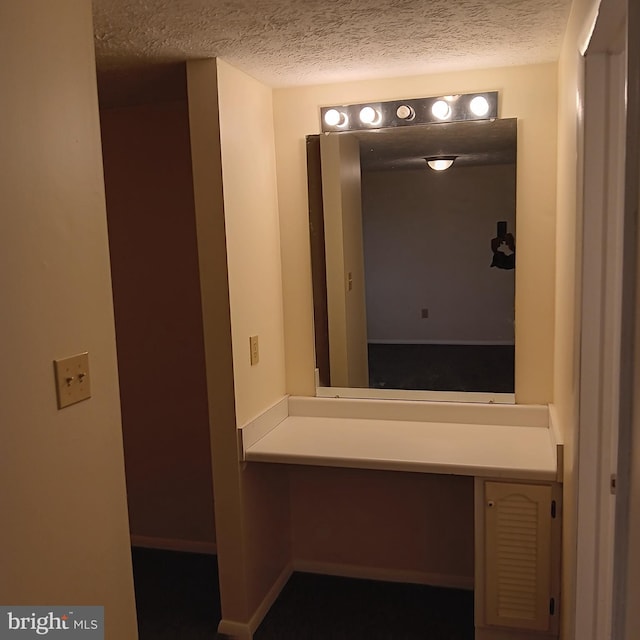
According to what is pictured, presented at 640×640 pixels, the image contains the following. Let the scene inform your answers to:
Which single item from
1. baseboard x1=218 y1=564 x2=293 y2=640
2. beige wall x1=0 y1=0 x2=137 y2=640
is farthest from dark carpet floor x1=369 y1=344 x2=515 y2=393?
beige wall x1=0 y1=0 x2=137 y2=640

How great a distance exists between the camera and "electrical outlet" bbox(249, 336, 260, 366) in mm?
2543

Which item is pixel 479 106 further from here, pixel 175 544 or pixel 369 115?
pixel 175 544

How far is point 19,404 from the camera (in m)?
1.28

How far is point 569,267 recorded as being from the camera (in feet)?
6.39

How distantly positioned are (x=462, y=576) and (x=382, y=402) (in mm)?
849

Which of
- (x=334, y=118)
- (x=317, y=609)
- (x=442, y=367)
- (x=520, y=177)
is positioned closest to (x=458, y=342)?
(x=442, y=367)

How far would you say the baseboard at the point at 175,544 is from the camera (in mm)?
3158

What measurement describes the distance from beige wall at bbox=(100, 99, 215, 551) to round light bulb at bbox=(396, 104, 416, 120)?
39.2 inches

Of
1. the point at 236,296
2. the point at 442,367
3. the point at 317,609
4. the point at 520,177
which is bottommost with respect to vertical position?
the point at 317,609

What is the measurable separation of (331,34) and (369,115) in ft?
2.10

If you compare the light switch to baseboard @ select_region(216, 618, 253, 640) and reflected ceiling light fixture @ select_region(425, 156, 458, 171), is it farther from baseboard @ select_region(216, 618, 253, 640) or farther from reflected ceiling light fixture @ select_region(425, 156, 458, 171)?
reflected ceiling light fixture @ select_region(425, 156, 458, 171)

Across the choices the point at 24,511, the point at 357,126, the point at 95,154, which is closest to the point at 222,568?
the point at 24,511

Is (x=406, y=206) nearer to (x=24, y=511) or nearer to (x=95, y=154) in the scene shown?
(x=95, y=154)

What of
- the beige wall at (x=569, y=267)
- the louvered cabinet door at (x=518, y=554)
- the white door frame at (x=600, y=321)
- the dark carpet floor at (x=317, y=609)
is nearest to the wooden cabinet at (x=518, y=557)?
the louvered cabinet door at (x=518, y=554)
